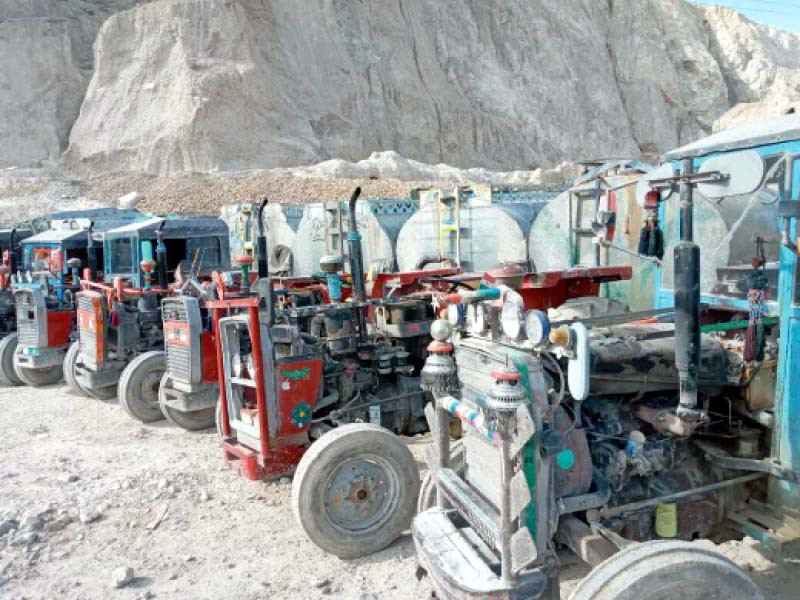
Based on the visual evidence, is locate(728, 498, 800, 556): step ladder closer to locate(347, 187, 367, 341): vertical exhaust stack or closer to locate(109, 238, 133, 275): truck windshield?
locate(347, 187, 367, 341): vertical exhaust stack

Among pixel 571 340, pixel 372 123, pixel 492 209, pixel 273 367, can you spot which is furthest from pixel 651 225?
pixel 372 123

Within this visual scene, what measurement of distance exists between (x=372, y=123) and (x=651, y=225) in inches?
1282

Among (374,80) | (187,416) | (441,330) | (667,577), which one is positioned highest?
(374,80)

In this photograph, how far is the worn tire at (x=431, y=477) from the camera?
3432 mm

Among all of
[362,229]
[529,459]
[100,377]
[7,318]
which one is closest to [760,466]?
[529,459]

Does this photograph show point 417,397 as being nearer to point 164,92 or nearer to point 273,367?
point 273,367

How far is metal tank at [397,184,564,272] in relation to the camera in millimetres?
10258

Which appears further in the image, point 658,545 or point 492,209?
point 492,209

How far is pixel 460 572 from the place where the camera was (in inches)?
111

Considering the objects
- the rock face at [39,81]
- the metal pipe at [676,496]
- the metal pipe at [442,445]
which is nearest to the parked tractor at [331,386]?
the metal pipe at [442,445]

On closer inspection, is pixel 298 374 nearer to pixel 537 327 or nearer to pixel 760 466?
pixel 537 327

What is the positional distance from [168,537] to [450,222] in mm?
7350

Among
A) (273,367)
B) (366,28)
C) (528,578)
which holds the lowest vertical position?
(528,578)

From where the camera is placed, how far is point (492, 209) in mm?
10516
